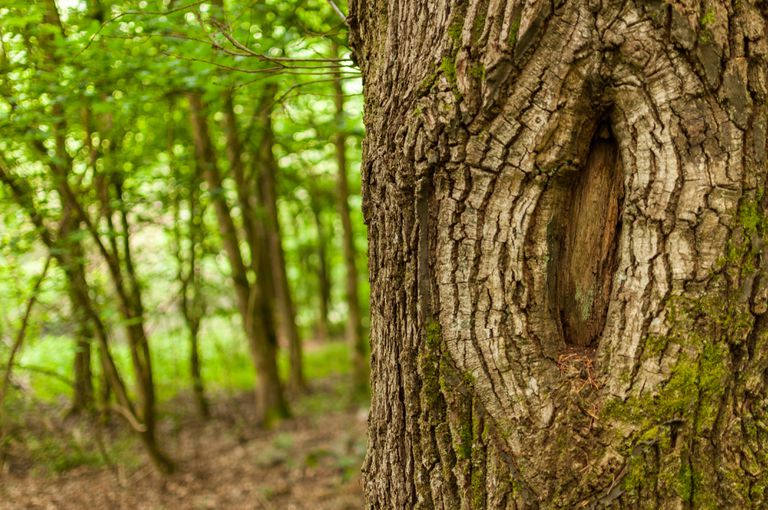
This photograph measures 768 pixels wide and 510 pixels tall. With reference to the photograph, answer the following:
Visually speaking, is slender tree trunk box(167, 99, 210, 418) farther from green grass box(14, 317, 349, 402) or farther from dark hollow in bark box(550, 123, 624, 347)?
dark hollow in bark box(550, 123, 624, 347)

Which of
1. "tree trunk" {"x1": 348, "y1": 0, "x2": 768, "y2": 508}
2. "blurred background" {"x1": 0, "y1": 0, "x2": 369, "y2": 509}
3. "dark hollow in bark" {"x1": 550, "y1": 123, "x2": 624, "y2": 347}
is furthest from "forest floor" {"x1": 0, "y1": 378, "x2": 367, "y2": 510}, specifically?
"dark hollow in bark" {"x1": 550, "y1": 123, "x2": 624, "y2": 347}

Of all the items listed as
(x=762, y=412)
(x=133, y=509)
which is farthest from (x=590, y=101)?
(x=133, y=509)

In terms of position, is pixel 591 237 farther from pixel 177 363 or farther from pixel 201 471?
pixel 177 363

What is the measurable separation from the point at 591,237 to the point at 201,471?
18.7ft

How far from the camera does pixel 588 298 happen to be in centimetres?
198

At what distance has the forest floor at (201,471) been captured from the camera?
539 centimetres

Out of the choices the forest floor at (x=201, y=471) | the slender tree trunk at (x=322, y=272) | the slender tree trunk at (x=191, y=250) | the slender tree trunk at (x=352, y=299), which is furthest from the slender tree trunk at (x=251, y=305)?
the slender tree trunk at (x=322, y=272)

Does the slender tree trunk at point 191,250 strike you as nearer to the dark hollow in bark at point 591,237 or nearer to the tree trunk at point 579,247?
the tree trunk at point 579,247

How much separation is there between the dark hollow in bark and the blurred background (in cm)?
119

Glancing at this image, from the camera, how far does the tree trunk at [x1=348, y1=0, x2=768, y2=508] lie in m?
1.71

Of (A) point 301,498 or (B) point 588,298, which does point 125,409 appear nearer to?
(A) point 301,498

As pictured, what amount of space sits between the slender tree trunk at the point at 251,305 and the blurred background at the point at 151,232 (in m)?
0.03

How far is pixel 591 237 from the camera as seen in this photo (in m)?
1.95

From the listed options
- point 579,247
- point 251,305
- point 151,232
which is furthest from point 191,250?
point 579,247
